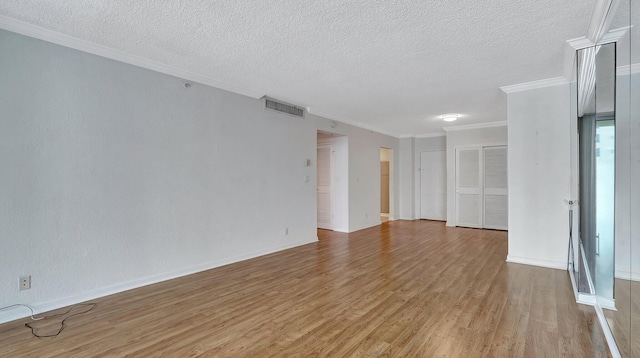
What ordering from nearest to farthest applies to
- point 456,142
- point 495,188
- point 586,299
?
1. point 586,299
2. point 495,188
3. point 456,142

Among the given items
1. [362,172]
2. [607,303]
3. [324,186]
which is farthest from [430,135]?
[607,303]

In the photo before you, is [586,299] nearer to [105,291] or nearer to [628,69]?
[628,69]

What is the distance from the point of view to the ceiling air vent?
16.3 feet

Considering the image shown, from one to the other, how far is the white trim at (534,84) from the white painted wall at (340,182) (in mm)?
3281

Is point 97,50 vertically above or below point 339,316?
above

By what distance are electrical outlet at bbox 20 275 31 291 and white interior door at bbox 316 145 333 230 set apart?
17.3 feet

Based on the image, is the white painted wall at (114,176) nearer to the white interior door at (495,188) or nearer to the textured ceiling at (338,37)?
the textured ceiling at (338,37)

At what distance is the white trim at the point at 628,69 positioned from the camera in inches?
68.5

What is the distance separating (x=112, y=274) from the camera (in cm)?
322

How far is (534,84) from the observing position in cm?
416

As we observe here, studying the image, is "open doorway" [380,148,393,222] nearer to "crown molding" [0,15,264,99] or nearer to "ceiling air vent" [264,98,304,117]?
"ceiling air vent" [264,98,304,117]

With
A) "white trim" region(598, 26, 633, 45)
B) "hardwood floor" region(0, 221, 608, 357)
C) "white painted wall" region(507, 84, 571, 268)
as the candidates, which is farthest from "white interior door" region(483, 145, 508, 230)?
"white trim" region(598, 26, 633, 45)

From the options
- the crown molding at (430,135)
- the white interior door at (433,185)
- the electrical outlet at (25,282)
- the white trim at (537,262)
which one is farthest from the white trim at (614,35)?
the white interior door at (433,185)

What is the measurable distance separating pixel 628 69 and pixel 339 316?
265cm
